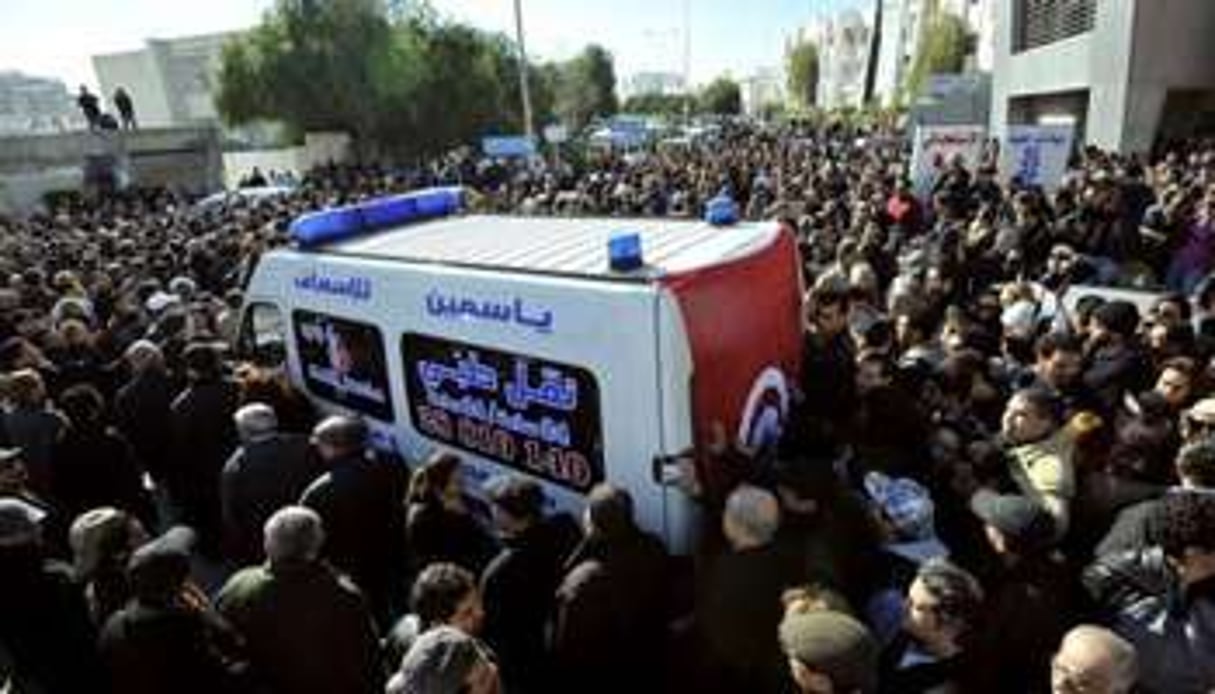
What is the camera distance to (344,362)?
6.06m

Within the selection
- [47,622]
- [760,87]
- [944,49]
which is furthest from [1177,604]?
Answer: [760,87]

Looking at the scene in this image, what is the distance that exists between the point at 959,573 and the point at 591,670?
1693mm

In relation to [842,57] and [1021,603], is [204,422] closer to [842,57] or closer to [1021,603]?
[1021,603]

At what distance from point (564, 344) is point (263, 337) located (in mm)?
3262

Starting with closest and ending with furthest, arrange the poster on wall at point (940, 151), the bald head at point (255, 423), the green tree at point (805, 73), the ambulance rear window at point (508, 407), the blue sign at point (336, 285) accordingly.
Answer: the ambulance rear window at point (508, 407) < the bald head at point (255, 423) < the blue sign at point (336, 285) < the poster on wall at point (940, 151) < the green tree at point (805, 73)

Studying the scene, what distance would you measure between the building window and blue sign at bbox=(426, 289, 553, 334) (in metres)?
28.8

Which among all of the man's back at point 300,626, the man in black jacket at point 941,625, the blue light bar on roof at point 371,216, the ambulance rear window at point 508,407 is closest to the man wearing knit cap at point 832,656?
the man in black jacket at point 941,625

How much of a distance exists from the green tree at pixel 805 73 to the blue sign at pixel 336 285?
430ft

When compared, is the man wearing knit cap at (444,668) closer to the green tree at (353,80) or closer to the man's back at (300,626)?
the man's back at (300,626)

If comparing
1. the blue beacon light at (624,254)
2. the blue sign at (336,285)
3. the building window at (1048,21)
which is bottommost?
the blue sign at (336,285)

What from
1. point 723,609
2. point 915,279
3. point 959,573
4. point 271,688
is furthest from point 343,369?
point 915,279

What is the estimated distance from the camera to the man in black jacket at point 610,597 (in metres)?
4.00

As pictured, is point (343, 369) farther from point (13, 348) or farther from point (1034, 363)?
point (1034, 363)

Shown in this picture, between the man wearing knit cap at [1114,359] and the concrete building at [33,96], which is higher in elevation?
the concrete building at [33,96]
